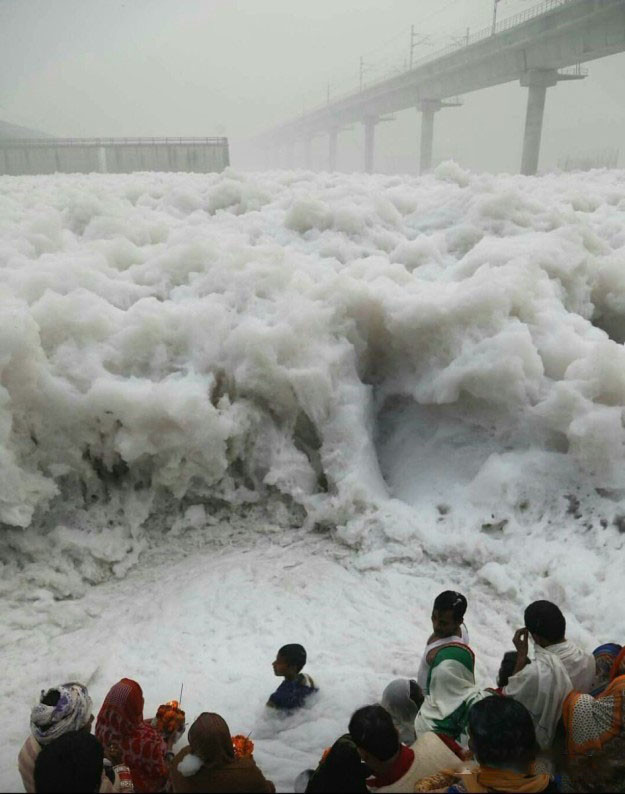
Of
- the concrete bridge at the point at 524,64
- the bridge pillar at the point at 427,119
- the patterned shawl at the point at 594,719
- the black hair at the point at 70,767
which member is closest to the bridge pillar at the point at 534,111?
the concrete bridge at the point at 524,64

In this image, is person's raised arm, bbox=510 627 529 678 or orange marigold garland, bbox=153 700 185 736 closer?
person's raised arm, bbox=510 627 529 678

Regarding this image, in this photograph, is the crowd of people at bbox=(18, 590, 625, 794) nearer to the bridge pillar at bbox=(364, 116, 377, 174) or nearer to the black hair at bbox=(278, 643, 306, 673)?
the black hair at bbox=(278, 643, 306, 673)

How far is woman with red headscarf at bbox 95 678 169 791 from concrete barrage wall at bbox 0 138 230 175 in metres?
21.5

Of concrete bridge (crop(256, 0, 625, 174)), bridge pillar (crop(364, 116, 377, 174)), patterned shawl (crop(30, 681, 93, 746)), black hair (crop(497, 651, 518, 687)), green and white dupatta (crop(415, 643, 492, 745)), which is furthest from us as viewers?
bridge pillar (crop(364, 116, 377, 174))

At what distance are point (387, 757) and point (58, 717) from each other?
1156 millimetres

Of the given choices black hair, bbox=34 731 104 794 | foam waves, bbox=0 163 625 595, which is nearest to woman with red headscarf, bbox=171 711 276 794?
black hair, bbox=34 731 104 794

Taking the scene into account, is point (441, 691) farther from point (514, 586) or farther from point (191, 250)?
point (191, 250)

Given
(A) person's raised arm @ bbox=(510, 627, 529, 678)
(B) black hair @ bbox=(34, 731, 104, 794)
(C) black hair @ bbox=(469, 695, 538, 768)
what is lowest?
(A) person's raised arm @ bbox=(510, 627, 529, 678)

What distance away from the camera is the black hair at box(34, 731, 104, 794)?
1.36 meters

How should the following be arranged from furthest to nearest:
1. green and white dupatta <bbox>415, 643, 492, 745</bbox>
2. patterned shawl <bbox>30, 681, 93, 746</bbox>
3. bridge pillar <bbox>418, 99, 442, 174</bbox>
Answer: bridge pillar <bbox>418, 99, 442, 174</bbox> < green and white dupatta <bbox>415, 643, 492, 745</bbox> < patterned shawl <bbox>30, 681, 93, 746</bbox>

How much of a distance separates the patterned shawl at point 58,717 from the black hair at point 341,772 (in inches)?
34.6

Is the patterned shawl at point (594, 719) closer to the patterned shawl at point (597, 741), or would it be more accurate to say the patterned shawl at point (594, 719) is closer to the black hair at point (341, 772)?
the patterned shawl at point (597, 741)

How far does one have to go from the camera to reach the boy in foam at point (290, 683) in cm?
257

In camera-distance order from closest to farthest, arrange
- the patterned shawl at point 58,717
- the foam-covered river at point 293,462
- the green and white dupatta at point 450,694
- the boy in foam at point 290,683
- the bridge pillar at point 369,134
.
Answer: the patterned shawl at point 58,717 → the green and white dupatta at point 450,694 → the boy in foam at point 290,683 → the foam-covered river at point 293,462 → the bridge pillar at point 369,134
